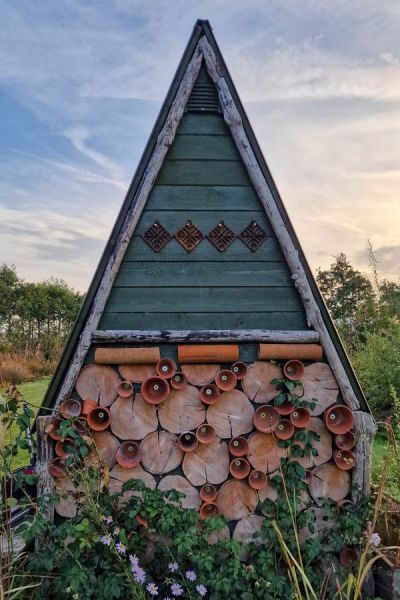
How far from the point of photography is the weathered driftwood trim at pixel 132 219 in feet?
8.52

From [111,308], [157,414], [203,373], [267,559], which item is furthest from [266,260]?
[267,559]

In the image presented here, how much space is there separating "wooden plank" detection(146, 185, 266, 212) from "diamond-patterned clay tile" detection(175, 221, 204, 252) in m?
0.15

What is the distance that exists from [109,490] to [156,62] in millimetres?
3297

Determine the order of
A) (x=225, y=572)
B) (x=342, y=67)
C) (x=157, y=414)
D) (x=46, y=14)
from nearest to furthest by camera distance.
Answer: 1. (x=225, y=572)
2. (x=157, y=414)
3. (x=46, y=14)
4. (x=342, y=67)

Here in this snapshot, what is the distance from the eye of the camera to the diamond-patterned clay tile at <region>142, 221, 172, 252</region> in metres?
2.69

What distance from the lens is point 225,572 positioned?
2279 millimetres

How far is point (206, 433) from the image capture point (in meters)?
2.64

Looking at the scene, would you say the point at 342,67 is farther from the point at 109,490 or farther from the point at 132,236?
the point at 109,490

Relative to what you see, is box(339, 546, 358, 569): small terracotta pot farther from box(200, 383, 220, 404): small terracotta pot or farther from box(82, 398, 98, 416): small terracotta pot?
box(82, 398, 98, 416): small terracotta pot

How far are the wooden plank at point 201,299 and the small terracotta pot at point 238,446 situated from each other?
0.89m

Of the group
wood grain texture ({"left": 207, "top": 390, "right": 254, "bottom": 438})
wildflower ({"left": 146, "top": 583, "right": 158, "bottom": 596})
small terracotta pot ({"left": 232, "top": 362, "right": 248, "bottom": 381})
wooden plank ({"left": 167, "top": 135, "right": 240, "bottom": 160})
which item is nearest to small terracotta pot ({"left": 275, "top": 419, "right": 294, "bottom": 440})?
wood grain texture ({"left": 207, "top": 390, "right": 254, "bottom": 438})

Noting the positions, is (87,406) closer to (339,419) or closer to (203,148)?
(339,419)

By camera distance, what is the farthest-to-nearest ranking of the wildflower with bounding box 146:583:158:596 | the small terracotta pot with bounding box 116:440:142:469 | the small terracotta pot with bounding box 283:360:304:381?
the small terracotta pot with bounding box 283:360:304:381
the small terracotta pot with bounding box 116:440:142:469
the wildflower with bounding box 146:583:158:596

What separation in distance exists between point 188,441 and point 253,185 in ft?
6.07
